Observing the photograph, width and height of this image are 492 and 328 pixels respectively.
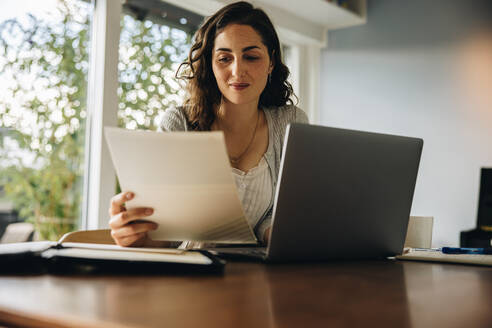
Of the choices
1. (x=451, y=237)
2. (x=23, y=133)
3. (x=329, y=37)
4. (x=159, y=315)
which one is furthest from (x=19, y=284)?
(x=329, y=37)

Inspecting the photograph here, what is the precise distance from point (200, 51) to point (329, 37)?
2479 mm

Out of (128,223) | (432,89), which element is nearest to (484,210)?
(432,89)

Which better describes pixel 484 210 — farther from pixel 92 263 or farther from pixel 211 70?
pixel 92 263

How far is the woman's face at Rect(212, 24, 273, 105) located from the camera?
1502mm

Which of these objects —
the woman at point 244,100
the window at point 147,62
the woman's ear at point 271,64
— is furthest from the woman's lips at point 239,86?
the window at point 147,62

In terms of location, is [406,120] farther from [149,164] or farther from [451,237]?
[149,164]

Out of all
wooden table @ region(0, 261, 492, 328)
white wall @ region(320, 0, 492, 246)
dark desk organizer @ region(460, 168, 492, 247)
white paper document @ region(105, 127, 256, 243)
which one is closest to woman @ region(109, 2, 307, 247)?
white paper document @ region(105, 127, 256, 243)

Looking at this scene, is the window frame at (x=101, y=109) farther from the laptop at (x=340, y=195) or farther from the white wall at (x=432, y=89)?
the white wall at (x=432, y=89)

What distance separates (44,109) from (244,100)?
44.2 inches

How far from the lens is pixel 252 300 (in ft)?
1.89

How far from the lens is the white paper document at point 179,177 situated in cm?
77

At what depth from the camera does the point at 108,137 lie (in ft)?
2.63

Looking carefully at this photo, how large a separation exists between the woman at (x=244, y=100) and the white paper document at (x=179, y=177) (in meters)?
0.50

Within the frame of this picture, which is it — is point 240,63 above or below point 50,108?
above
